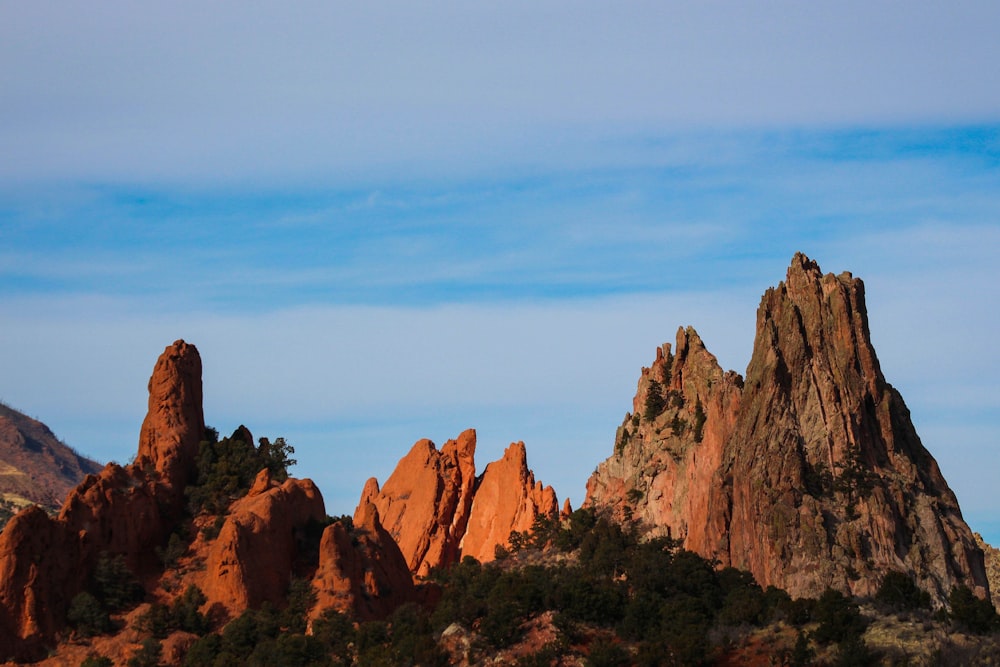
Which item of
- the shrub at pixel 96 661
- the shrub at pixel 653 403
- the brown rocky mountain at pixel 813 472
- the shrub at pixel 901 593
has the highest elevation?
the shrub at pixel 653 403

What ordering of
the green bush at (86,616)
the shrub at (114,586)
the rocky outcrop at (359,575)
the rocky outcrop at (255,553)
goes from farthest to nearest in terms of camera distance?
1. the rocky outcrop at (255,553)
2. the rocky outcrop at (359,575)
3. the shrub at (114,586)
4. the green bush at (86,616)

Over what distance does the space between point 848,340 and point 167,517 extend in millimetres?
41738

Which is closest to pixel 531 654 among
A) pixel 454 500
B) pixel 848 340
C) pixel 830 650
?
pixel 830 650

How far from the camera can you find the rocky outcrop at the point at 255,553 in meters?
92.4

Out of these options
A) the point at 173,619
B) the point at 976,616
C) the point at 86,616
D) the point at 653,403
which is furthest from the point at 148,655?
the point at 653,403

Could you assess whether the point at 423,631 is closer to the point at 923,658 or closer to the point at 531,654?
the point at 531,654

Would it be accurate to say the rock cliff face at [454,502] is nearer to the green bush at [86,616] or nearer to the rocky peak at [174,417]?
the rocky peak at [174,417]

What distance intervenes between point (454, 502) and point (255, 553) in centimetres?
5604

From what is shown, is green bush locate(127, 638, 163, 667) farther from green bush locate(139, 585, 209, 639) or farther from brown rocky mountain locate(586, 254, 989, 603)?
brown rocky mountain locate(586, 254, 989, 603)

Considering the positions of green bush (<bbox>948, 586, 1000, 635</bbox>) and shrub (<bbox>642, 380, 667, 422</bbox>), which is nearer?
green bush (<bbox>948, 586, 1000, 635</bbox>)

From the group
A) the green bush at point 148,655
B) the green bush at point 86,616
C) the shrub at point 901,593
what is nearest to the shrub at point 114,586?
the green bush at point 86,616

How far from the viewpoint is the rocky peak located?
100062 millimetres

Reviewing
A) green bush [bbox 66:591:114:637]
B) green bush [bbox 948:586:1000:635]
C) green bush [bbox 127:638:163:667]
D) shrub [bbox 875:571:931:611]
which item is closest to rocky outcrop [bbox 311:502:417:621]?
green bush [bbox 127:638:163:667]

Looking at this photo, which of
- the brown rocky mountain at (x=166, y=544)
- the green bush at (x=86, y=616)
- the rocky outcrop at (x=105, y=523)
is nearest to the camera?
the rocky outcrop at (x=105, y=523)
